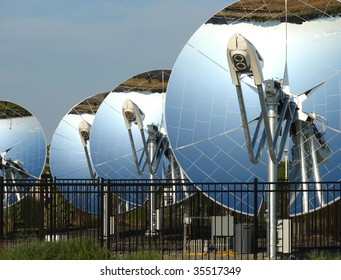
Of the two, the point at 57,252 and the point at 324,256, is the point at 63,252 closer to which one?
the point at 57,252

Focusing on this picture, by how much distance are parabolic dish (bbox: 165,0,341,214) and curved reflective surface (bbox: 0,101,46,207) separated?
54.1 feet

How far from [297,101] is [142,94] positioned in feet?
40.5

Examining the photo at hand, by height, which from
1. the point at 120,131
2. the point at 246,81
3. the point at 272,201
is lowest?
the point at 272,201

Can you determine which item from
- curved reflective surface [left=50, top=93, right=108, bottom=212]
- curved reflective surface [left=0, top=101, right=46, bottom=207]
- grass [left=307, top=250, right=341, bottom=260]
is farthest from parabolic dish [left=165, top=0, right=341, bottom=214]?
curved reflective surface [left=0, top=101, right=46, bottom=207]

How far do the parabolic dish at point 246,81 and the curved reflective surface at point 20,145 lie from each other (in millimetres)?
16483

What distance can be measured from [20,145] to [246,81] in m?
18.3

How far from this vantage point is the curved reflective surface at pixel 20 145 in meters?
39.1

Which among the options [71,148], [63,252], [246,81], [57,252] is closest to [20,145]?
[71,148]

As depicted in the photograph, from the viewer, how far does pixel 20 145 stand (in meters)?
39.7

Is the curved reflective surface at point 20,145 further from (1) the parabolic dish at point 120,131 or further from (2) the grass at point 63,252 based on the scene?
(2) the grass at point 63,252

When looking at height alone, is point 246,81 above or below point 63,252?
above

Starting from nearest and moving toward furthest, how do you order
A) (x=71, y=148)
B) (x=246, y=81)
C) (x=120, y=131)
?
1. (x=246, y=81)
2. (x=120, y=131)
3. (x=71, y=148)

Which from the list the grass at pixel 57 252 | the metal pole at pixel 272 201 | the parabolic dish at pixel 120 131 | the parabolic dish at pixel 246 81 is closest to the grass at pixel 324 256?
the metal pole at pixel 272 201

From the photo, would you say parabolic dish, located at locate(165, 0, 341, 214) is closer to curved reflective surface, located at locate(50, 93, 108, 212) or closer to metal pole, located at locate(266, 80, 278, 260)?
metal pole, located at locate(266, 80, 278, 260)
